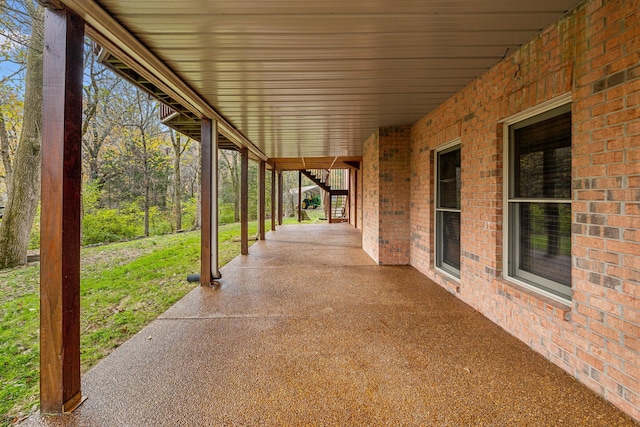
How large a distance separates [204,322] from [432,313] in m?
2.49

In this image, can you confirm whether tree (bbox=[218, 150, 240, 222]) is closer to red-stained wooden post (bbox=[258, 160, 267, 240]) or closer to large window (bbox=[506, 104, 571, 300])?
red-stained wooden post (bbox=[258, 160, 267, 240])

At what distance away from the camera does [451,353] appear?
242cm

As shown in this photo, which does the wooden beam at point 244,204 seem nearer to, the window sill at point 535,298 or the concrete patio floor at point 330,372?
the concrete patio floor at point 330,372

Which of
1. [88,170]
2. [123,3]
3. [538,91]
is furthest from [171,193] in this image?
[538,91]

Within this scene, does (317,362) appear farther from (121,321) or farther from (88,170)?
(88,170)

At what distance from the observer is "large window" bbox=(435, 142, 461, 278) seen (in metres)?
4.09

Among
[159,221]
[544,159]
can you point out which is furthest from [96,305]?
[159,221]

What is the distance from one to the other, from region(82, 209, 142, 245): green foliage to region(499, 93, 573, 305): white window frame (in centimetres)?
1309

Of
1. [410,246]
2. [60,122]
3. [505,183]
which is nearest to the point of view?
[60,122]

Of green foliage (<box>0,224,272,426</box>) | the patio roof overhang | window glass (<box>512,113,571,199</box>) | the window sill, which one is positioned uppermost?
the patio roof overhang

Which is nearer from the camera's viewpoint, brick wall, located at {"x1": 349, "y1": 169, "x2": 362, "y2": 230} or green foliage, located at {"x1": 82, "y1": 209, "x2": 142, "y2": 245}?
green foliage, located at {"x1": 82, "y1": 209, "x2": 142, "y2": 245}

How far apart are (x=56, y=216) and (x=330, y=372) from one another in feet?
6.83

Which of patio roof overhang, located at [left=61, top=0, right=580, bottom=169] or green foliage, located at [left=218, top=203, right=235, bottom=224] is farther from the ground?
patio roof overhang, located at [left=61, top=0, right=580, bottom=169]

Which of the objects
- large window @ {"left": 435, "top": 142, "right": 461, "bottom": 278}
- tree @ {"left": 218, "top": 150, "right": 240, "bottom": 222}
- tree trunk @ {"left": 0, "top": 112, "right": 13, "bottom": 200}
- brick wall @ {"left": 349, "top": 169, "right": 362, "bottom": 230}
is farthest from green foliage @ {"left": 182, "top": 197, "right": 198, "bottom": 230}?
large window @ {"left": 435, "top": 142, "right": 461, "bottom": 278}
